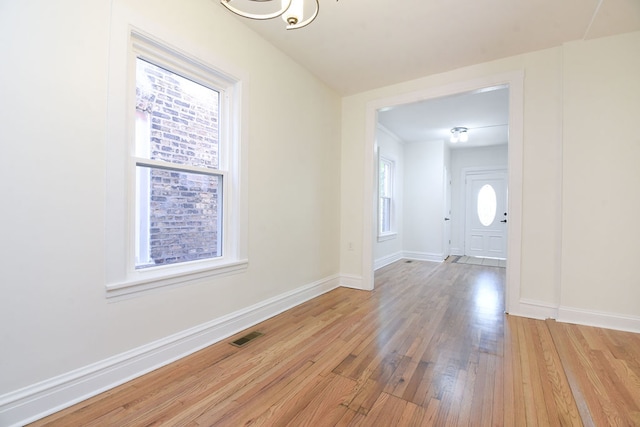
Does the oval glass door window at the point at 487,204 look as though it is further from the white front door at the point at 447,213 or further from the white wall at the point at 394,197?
the white wall at the point at 394,197

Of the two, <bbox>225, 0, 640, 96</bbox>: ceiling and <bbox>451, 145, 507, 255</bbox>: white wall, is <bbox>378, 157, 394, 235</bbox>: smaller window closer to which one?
<bbox>451, 145, 507, 255</bbox>: white wall

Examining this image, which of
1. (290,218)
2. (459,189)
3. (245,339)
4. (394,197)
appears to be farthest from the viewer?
A: (459,189)

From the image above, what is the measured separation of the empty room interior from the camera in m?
1.46

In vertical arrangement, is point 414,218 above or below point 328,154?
below

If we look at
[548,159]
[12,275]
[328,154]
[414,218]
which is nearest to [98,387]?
[12,275]

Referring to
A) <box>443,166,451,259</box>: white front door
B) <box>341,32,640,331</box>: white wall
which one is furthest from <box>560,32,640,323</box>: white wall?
<box>443,166,451,259</box>: white front door

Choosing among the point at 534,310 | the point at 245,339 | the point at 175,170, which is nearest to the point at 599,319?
the point at 534,310

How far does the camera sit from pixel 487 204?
7.09 meters

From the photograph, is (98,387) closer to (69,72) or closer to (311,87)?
(69,72)

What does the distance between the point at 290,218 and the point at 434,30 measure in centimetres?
231

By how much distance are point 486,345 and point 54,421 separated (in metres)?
2.84

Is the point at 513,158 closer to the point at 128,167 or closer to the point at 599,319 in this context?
the point at 599,319

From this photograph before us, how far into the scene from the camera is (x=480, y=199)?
7.18 metres

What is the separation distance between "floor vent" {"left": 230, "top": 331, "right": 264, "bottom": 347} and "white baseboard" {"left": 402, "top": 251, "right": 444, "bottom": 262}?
4.99 metres
